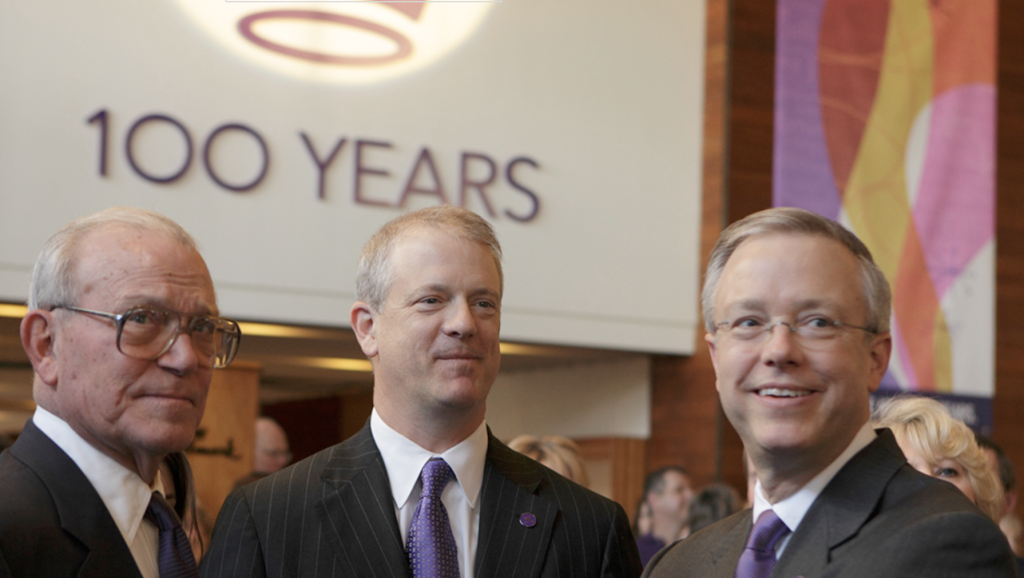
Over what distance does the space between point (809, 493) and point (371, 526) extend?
2.76ft

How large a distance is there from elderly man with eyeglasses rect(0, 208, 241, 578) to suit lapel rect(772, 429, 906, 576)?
3.53 ft

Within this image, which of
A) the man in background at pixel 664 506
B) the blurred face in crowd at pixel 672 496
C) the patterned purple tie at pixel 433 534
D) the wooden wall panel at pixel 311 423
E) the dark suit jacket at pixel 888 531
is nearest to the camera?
the dark suit jacket at pixel 888 531

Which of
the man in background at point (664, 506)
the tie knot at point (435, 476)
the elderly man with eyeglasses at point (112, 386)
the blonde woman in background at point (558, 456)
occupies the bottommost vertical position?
the man in background at point (664, 506)

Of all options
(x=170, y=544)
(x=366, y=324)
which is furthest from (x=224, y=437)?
(x=170, y=544)

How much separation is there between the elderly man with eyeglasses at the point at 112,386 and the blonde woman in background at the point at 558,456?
2.17 metres

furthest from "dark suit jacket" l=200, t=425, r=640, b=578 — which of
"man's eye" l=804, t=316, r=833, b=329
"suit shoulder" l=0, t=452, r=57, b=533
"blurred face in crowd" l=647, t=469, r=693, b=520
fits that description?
"blurred face in crowd" l=647, t=469, r=693, b=520

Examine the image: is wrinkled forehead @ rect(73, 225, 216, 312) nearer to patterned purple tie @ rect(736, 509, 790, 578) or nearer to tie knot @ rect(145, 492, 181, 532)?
tie knot @ rect(145, 492, 181, 532)

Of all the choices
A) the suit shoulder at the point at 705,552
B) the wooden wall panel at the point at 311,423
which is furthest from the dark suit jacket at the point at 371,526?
the wooden wall panel at the point at 311,423

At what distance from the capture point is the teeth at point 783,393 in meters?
1.94

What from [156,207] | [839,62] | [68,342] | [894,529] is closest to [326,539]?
[68,342]

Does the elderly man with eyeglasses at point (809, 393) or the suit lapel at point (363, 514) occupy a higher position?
the elderly man with eyeglasses at point (809, 393)

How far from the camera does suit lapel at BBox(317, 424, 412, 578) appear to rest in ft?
7.18

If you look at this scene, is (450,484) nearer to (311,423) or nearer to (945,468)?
(945,468)

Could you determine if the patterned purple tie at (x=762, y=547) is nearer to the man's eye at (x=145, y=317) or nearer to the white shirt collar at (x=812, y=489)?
the white shirt collar at (x=812, y=489)
